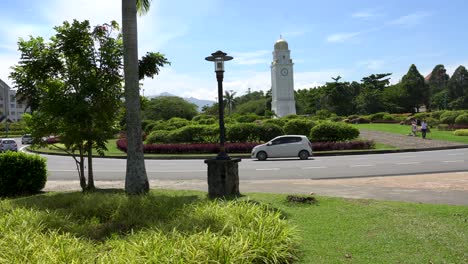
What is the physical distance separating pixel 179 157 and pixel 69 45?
15179 millimetres

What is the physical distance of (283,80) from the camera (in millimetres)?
82312

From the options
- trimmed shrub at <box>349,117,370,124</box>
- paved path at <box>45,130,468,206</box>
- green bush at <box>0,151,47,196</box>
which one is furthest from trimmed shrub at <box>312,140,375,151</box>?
trimmed shrub at <box>349,117,370,124</box>

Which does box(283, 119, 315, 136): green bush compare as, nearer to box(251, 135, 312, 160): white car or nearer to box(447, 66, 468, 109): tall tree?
box(251, 135, 312, 160): white car

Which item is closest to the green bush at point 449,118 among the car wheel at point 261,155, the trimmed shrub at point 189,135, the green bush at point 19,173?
the trimmed shrub at point 189,135

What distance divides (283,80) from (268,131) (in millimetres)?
54305

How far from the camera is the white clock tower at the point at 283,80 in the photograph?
8200 centimetres

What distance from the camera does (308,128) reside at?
30.7 m

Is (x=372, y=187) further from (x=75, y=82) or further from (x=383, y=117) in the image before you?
(x=383, y=117)

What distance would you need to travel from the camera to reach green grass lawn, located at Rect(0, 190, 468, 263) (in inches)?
196

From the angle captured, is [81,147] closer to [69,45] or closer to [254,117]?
[69,45]

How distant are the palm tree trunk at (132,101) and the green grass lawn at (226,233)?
4.34 ft

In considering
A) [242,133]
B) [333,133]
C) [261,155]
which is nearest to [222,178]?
[261,155]

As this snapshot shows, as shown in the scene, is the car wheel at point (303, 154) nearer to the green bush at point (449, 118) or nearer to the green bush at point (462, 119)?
the green bush at point (462, 119)

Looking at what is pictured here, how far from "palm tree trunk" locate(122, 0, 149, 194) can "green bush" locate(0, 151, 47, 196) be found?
388 centimetres
